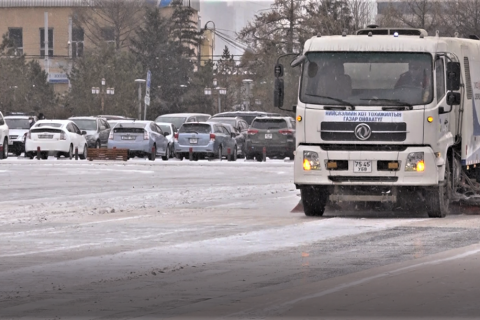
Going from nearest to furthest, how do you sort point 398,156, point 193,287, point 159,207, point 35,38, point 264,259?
point 193,287
point 264,259
point 398,156
point 159,207
point 35,38

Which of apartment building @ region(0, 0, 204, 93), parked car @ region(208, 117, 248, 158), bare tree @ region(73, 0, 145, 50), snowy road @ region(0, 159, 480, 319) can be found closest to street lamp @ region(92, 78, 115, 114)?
bare tree @ region(73, 0, 145, 50)

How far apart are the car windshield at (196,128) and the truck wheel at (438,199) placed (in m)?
29.4

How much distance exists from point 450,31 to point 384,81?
1549 inches

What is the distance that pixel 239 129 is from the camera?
56812mm

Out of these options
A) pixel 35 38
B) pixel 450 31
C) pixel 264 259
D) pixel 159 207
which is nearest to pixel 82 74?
pixel 35 38

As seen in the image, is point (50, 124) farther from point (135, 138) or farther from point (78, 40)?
point (78, 40)

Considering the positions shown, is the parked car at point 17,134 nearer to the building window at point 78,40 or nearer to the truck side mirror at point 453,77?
the truck side mirror at point 453,77

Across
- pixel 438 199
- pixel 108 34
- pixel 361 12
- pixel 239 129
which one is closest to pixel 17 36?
pixel 108 34

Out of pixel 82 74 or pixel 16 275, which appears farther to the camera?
pixel 82 74

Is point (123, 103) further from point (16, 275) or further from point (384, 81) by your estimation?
point (16, 275)

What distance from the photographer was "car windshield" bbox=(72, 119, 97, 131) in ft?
181

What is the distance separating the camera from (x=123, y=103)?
8850 centimetres

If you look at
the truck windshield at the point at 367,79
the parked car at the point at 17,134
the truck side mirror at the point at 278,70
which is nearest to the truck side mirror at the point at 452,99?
the truck windshield at the point at 367,79

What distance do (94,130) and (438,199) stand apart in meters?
36.0
